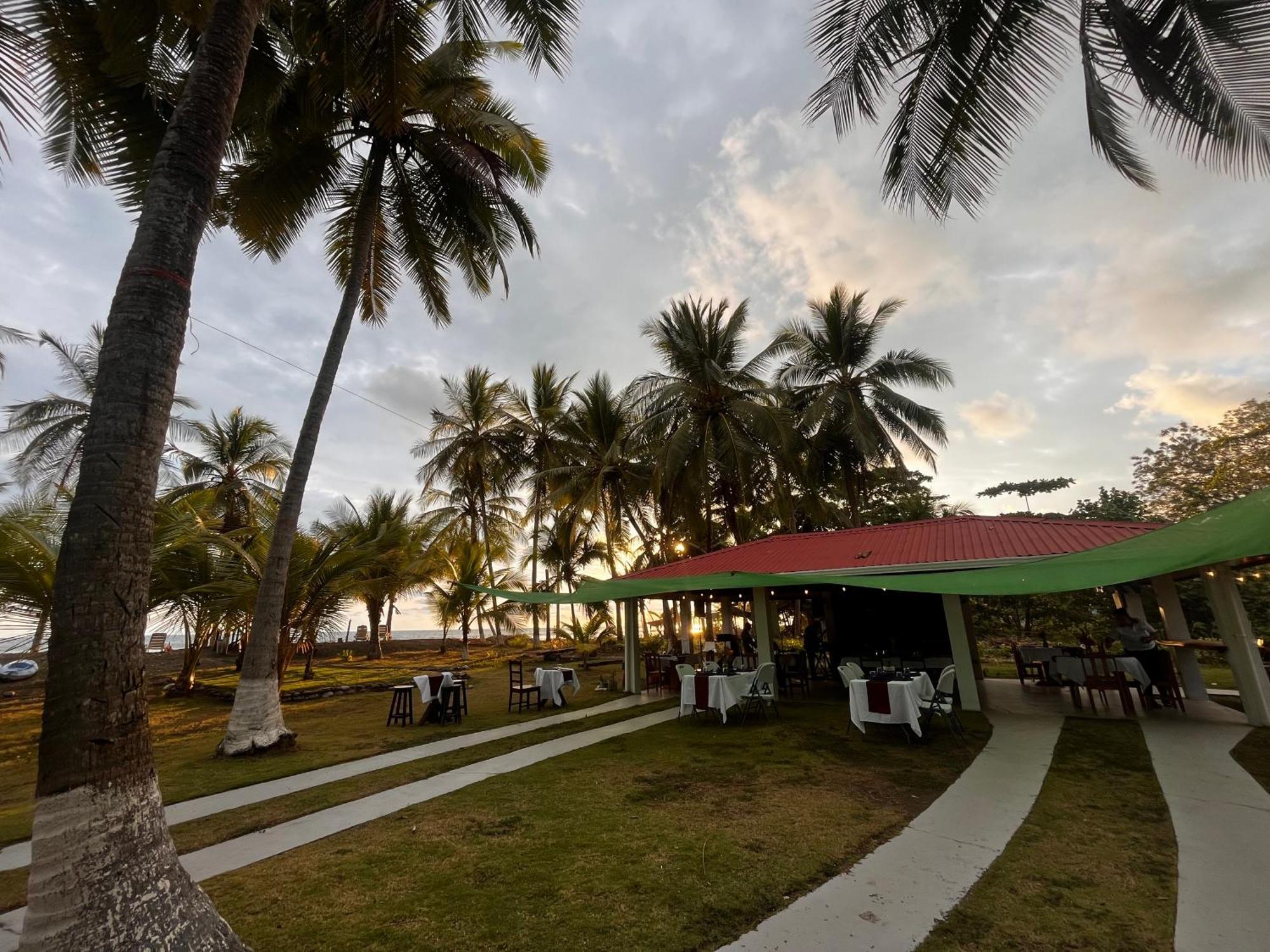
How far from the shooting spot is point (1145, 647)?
330 inches

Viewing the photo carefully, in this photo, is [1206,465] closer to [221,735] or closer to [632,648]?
[632,648]

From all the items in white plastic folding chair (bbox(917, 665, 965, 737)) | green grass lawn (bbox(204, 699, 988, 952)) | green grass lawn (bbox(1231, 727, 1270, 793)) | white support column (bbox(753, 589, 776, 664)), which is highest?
white support column (bbox(753, 589, 776, 664))

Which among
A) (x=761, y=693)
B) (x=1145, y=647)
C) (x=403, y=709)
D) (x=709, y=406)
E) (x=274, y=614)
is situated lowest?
(x=403, y=709)

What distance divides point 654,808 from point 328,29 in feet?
29.3

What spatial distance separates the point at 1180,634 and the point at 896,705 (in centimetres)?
638

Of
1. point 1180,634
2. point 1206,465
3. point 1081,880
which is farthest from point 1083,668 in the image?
point 1206,465

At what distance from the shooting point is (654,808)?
4.73 m

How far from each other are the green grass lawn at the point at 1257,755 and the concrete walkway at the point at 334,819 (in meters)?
7.10

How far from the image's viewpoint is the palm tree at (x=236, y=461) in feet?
67.2

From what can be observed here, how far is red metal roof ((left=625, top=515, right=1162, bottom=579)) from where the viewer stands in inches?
346

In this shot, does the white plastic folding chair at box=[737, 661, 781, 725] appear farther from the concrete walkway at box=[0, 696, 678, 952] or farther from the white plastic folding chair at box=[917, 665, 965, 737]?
the concrete walkway at box=[0, 696, 678, 952]

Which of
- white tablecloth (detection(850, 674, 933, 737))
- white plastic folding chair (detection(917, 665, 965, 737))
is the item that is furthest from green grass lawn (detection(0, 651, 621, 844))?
white plastic folding chair (detection(917, 665, 965, 737))

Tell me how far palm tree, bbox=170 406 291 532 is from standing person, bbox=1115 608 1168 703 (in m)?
24.4

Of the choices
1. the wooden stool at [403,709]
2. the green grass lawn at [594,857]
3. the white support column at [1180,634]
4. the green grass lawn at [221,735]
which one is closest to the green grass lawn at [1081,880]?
the green grass lawn at [594,857]
